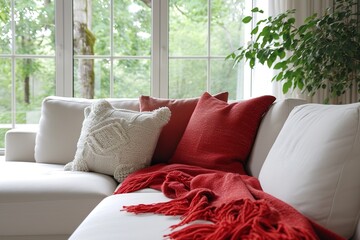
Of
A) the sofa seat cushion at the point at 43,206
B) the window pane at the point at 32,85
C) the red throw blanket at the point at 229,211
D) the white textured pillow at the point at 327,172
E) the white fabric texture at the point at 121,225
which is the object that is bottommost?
the sofa seat cushion at the point at 43,206

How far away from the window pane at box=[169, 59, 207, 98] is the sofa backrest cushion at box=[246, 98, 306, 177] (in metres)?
1.47

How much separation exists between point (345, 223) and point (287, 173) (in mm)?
288

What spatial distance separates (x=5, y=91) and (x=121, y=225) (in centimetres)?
262

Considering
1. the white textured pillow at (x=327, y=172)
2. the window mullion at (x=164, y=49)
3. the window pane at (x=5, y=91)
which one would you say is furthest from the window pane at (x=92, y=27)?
the white textured pillow at (x=327, y=172)

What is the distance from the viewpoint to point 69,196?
2381mm

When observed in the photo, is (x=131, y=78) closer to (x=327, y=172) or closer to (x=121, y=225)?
(x=121, y=225)

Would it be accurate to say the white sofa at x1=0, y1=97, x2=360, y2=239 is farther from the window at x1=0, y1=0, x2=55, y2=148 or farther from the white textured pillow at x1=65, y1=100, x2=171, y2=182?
the window at x1=0, y1=0, x2=55, y2=148

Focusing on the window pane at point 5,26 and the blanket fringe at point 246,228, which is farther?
the window pane at point 5,26

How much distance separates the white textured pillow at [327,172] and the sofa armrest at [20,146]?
6.05ft

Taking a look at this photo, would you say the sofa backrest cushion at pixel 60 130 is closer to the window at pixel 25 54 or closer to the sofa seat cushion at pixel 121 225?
the window at pixel 25 54

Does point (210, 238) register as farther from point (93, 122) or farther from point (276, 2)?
point (276, 2)

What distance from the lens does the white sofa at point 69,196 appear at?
172 centimetres

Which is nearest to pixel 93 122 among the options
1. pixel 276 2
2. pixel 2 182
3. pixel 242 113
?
pixel 2 182

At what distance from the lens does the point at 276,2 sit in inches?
149
